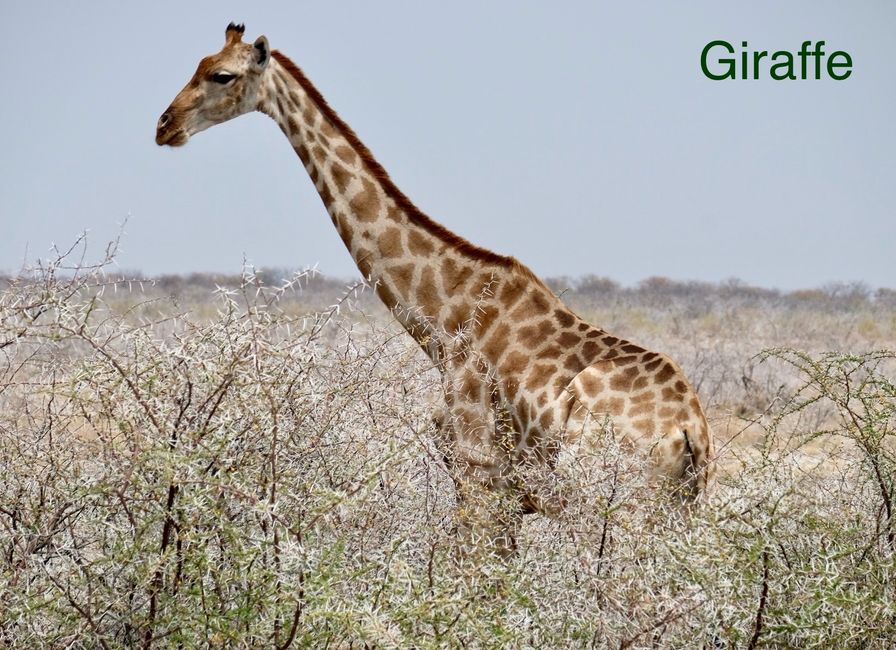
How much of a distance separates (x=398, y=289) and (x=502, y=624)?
2645 mm

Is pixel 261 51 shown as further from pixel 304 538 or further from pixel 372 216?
pixel 304 538

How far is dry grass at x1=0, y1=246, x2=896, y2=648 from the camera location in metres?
3.53

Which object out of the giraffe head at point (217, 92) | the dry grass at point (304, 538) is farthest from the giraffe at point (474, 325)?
the dry grass at point (304, 538)

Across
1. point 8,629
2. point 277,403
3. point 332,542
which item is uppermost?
point 277,403

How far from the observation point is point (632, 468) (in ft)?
13.3

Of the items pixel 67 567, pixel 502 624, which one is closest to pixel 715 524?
pixel 502 624

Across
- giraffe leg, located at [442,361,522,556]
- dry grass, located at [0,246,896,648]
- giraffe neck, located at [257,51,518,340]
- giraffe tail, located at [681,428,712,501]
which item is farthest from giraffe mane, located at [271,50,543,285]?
dry grass, located at [0,246,896,648]

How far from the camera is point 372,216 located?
613 cm

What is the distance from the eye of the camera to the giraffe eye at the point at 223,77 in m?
6.19

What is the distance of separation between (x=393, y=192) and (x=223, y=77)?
3.18 ft

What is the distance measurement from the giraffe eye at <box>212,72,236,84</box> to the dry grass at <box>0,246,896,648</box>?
234cm

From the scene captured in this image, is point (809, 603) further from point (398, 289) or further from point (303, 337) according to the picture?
point (398, 289)

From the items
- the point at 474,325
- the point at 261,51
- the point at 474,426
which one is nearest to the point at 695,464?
the point at 474,426

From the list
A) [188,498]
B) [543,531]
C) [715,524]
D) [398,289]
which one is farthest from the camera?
[398,289]
